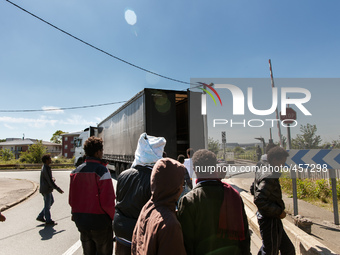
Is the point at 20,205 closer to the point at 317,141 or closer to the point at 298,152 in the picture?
the point at 298,152

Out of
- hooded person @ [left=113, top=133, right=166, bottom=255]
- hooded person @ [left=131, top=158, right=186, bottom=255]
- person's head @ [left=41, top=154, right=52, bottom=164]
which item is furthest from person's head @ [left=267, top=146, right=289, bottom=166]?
person's head @ [left=41, top=154, right=52, bottom=164]

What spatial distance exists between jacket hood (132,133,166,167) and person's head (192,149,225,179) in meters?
0.52

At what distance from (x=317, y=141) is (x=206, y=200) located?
4792 mm

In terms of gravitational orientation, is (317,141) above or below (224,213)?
above

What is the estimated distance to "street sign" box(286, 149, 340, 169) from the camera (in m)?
4.45

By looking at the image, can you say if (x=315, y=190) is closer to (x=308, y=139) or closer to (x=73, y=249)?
(x=308, y=139)

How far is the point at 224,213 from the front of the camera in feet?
5.79

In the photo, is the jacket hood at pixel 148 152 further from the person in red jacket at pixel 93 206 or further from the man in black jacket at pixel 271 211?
the man in black jacket at pixel 271 211

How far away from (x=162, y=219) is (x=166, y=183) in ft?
0.79

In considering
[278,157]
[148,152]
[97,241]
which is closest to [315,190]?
[278,157]

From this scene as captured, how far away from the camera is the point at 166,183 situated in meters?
1.51

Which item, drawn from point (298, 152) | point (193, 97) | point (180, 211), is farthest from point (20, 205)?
point (298, 152)

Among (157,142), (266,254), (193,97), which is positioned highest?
(193,97)

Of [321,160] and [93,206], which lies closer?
[93,206]
